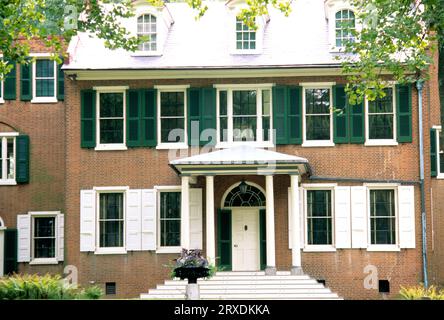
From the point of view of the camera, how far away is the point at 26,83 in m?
26.0

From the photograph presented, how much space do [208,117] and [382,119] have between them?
219 inches

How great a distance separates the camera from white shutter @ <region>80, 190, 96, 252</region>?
23.2m

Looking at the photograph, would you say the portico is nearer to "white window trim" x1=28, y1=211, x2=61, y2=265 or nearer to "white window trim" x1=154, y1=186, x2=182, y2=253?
"white window trim" x1=154, y1=186, x2=182, y2=253

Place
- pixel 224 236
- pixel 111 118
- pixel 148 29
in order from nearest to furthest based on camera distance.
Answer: pixel 224 236 < pixel 111 118 < pixel 148 29

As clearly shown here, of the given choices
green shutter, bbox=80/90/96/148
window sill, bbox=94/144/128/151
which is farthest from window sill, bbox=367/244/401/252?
green shutter, bbox=80/90/96/148

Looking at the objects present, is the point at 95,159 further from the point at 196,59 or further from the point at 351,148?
the point at 351,148

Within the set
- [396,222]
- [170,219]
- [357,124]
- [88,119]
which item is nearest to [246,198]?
[170,219]

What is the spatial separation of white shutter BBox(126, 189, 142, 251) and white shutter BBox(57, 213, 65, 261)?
11.1 ft

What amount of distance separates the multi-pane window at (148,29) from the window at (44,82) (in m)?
3.75

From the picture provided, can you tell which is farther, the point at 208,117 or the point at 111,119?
the point at 111,119

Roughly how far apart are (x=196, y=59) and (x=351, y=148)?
580cm

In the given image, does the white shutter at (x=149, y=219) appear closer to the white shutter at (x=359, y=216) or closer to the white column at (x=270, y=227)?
the white column at (x=270, y=227)

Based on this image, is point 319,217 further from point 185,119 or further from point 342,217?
point 185,119
